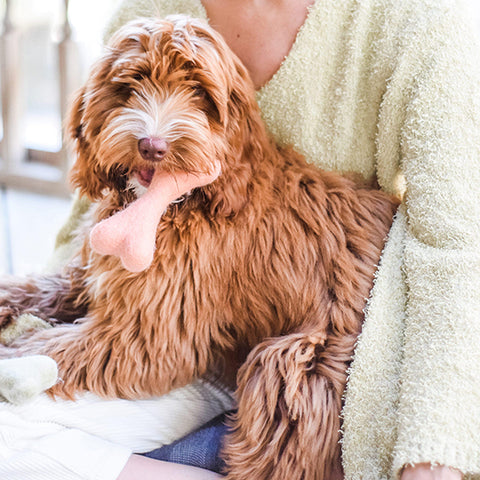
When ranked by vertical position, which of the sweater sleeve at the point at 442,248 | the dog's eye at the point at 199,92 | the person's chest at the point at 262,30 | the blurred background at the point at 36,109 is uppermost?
the person's chest at the point at 262,30

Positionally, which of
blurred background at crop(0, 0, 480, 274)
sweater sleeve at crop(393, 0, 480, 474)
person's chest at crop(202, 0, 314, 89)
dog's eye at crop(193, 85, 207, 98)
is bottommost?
blurred background at crop(0, 0, 480, 274)

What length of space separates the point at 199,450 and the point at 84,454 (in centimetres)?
19

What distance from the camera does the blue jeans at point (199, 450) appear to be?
106 centimetres

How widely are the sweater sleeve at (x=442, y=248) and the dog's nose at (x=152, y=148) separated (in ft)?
1.35

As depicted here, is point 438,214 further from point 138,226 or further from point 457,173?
point 138,226

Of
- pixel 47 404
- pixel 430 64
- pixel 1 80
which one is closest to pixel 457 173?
pixel 430 64

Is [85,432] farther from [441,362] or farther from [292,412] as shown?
[441,362]

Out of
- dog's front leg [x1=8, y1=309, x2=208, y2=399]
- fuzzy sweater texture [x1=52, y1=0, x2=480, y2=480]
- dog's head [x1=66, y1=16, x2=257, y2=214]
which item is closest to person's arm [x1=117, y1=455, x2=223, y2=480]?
dog's front leg [x1=8, y1=309, x2=208, y2=399]

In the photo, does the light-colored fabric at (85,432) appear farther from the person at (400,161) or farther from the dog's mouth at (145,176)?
the dog's mouth at (145,176)

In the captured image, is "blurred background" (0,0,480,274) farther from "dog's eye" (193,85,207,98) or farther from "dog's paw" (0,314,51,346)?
"dog's eye" (193,85,207,98)

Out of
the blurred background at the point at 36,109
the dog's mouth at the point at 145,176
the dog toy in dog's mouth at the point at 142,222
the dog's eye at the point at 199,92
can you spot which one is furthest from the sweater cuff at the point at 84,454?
the blurred background at the point at 36,109

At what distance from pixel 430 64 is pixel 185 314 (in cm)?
56

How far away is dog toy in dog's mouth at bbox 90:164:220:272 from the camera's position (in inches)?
36.7

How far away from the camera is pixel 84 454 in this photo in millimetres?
1002
